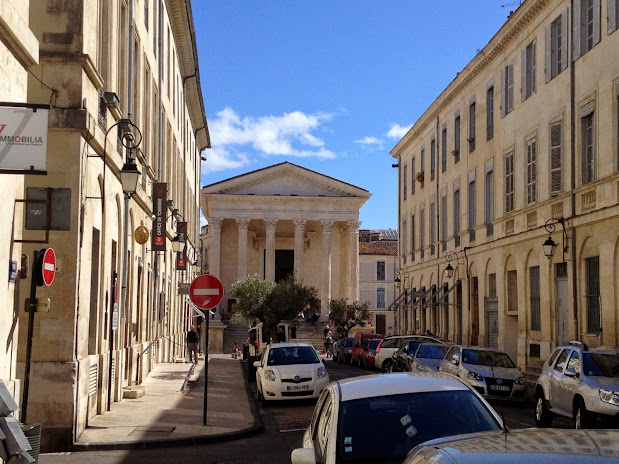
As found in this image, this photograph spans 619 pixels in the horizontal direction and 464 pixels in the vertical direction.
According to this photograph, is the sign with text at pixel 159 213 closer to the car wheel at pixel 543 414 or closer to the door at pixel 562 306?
the door at pixel 562 306

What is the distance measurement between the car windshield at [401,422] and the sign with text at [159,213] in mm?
20475

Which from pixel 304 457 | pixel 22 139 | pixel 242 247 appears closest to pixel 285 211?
pixel 242 247

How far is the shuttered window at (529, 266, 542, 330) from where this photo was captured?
29.1 m

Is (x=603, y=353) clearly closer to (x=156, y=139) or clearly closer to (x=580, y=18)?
(x=580, y=18)

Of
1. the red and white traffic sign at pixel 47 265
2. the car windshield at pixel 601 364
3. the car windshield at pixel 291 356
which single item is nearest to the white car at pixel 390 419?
the red and white traffic sign at pixel 47 265

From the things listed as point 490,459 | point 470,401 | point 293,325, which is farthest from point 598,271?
point 293,325

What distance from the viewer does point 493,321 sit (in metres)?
34.3

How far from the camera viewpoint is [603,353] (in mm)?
15094

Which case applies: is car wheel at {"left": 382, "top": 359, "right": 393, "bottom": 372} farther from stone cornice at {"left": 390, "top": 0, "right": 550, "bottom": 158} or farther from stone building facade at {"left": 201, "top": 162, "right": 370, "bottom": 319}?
stone building facade at {"left": 201, "top": 162, "right": 370, "bottom": 319}

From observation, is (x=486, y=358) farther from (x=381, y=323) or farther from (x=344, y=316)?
(x=381, y=323)

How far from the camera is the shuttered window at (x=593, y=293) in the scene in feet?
78.2

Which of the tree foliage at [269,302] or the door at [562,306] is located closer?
the door at [562,306]

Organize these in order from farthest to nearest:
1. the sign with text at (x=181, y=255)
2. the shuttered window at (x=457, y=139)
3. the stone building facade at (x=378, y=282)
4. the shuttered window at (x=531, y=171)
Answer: the stone building facade at (x=378, y=282) < the shuttered window at (x=457, y=139) < the sign with text at (x=181, y=255) < the shuttered window at (x=531, y=171)

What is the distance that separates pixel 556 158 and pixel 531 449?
24712 millimetres
